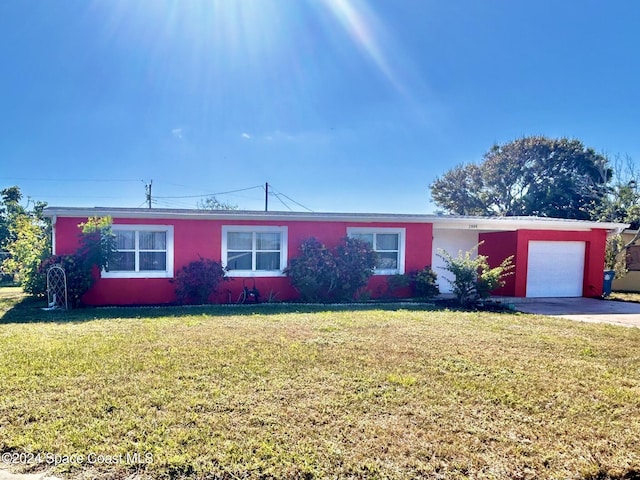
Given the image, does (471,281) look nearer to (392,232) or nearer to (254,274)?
(392,232)

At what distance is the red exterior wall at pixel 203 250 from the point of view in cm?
1141

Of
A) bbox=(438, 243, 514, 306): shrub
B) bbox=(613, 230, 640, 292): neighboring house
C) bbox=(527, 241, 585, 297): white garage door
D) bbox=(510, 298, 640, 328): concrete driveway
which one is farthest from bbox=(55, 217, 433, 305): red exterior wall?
bbox=(613, 230, 640, 292): neighboring house

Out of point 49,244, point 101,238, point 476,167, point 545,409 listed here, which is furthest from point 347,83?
point 476,167

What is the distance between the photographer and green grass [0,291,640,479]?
3107 mm

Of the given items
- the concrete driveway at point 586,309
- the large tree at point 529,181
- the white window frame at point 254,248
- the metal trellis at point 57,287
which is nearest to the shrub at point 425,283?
the concrete driveway at point 586,309

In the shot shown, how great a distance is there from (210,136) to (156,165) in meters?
12.1

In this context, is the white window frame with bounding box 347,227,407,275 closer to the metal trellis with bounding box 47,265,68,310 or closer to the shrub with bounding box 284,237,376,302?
the shrub with bounding box 284,237,376,302

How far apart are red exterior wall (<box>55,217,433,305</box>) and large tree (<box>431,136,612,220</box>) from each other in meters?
19.4

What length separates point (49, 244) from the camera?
44.3 feet

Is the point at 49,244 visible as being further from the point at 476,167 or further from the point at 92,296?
the point at 476,167

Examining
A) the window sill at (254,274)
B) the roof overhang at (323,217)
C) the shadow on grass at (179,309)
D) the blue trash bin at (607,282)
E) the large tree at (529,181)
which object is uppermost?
the large tree at (529,181)

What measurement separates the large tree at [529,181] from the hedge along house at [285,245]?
46.7 ft

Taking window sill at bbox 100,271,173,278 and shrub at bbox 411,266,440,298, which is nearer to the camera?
window sill at bbox 100,271,173,278

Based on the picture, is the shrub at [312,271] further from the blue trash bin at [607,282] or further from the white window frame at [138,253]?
the blue trash bin at [607,282]
